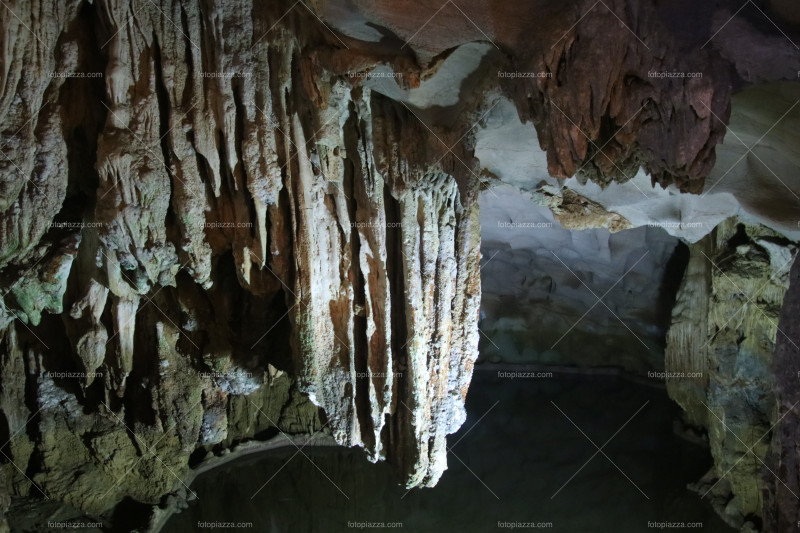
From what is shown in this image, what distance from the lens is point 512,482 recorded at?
7.58 metres

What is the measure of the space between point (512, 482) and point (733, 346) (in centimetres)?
301

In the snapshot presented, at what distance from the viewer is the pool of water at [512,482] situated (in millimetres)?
6949

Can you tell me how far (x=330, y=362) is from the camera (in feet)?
15.3

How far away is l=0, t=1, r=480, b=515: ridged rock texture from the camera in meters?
3.79

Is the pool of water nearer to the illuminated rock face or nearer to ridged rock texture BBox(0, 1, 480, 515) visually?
ridged rock texture BBox(0, 1, 480, 515)

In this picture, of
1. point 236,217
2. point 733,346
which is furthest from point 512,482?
point 236,217

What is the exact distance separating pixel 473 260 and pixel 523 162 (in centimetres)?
73

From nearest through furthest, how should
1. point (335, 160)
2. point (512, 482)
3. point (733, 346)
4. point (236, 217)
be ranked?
point (335, 160) < point (236, 217) < point (733, 346) < point (512, 482)

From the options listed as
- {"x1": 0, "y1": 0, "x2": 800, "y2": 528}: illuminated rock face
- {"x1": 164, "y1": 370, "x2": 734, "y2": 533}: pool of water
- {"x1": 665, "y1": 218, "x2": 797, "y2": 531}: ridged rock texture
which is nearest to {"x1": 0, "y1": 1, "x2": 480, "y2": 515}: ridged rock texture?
{"x1": 0, "y1": 0, "x2": 800, "y2": 528}: illuminated rock face

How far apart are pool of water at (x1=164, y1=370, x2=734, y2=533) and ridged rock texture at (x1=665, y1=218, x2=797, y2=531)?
912 mm

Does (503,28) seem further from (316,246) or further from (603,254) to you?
(603,254)

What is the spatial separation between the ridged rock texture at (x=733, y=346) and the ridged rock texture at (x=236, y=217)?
231 centimetres

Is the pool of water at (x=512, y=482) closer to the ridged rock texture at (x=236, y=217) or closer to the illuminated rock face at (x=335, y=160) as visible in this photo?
the ridged rock texture at (x=236, y=217)

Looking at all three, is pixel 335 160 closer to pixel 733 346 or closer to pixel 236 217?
pixel 236 217
